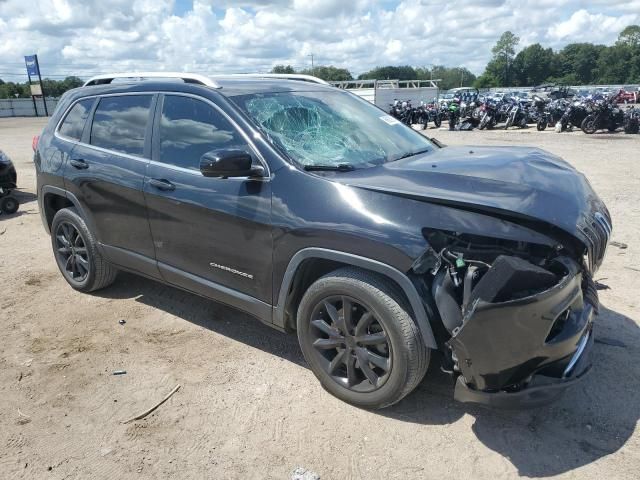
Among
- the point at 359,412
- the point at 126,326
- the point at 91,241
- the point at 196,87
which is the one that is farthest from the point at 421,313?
the point at 91,241

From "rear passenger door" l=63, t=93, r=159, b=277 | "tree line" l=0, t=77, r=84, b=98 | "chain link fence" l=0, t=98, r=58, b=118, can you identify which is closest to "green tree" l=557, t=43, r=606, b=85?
"tree line" l=0, t=77, r=84, b=98

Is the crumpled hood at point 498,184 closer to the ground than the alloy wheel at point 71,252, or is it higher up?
higher up

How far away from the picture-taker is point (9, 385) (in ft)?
11.8

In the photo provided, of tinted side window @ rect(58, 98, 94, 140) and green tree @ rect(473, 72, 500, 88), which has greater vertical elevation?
tinted side window @ rect(58, 98, 94, 140)

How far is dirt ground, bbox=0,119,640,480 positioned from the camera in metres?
2.76

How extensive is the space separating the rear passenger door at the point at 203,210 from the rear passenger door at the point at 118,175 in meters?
0.14

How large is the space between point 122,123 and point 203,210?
1.28 meters

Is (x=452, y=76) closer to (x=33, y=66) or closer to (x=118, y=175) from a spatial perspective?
(x=33, y=66)

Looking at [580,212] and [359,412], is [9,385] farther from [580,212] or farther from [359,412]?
[580,212]

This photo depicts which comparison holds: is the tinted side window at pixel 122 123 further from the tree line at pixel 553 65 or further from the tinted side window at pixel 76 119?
the tree line at pixel 553 65

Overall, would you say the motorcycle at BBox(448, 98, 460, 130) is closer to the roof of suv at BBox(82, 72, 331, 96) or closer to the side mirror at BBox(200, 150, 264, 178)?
the roof of suv at BBox(82, 72, 331, 96)

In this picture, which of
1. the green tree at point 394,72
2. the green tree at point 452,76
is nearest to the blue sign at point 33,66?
the green tree at point 394,72

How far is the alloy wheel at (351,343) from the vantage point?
118 inches

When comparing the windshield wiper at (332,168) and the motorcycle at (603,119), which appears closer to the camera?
the windshield wiper at (332,168)
